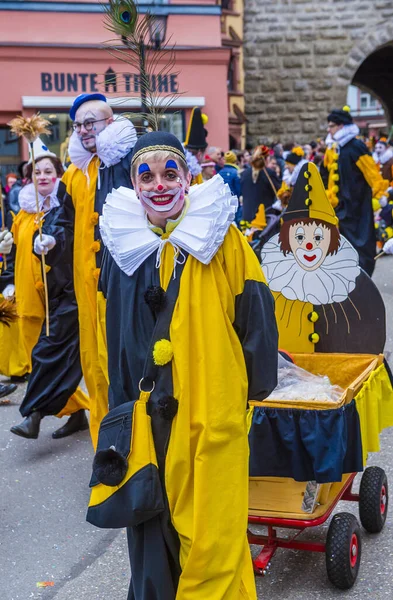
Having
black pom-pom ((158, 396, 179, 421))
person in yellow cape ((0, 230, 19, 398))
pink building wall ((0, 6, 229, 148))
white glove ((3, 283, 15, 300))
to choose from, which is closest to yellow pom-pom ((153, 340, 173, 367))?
black pom-pom ((158, 396, 179, 421))

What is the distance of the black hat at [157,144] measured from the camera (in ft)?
10.0

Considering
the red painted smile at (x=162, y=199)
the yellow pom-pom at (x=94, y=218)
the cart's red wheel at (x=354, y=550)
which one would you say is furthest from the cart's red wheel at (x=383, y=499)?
the yellow pom-pom at (x=94, y=218)

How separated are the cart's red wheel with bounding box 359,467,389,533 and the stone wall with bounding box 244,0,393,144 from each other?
19371mm

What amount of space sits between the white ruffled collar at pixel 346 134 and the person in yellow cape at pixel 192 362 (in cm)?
626

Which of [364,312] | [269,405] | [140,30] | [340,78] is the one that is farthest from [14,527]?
[340,78]

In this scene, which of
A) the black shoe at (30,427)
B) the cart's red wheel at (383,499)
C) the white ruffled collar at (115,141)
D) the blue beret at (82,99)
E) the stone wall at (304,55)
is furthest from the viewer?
the stone wall at (304,55)

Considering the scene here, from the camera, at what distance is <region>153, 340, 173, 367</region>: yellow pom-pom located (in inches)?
114

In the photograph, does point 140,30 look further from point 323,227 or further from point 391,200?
point 391,200

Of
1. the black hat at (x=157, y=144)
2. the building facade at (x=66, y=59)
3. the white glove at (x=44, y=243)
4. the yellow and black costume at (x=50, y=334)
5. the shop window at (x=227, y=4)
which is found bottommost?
the yellow and black costume at (x=50, y=334)

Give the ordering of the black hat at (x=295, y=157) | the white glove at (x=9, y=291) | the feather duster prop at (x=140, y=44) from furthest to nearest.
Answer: the black hat at (x=295, y=157) < the white glove at (x=9, y=291) < the feather duster prop at (x=140, y=44)

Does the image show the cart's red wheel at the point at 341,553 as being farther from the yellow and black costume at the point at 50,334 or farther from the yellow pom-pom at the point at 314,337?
the yellow and black costume at the point at 50,334

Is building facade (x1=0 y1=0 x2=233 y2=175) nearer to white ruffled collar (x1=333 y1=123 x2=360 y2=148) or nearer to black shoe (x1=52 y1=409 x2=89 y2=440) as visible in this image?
white ruffled collar (x1=333 y1=123 x2=360 y2=148)

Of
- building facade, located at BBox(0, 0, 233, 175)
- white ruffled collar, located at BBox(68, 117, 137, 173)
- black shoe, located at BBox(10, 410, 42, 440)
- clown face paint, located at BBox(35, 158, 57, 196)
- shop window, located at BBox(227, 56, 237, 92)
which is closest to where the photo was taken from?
white ruffled collar, located at BBox(68, 117, 137, 173)

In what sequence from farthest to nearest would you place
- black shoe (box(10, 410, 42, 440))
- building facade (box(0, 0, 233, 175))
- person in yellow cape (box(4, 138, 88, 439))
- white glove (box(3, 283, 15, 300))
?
building facade (box(0, 0, 233, 175)) → white glove (box(3, 283, 15, 300)) → person in yellow cape (box(4, 138, 88, 439)) → black shoe (box(10, 410, 42, 440))
